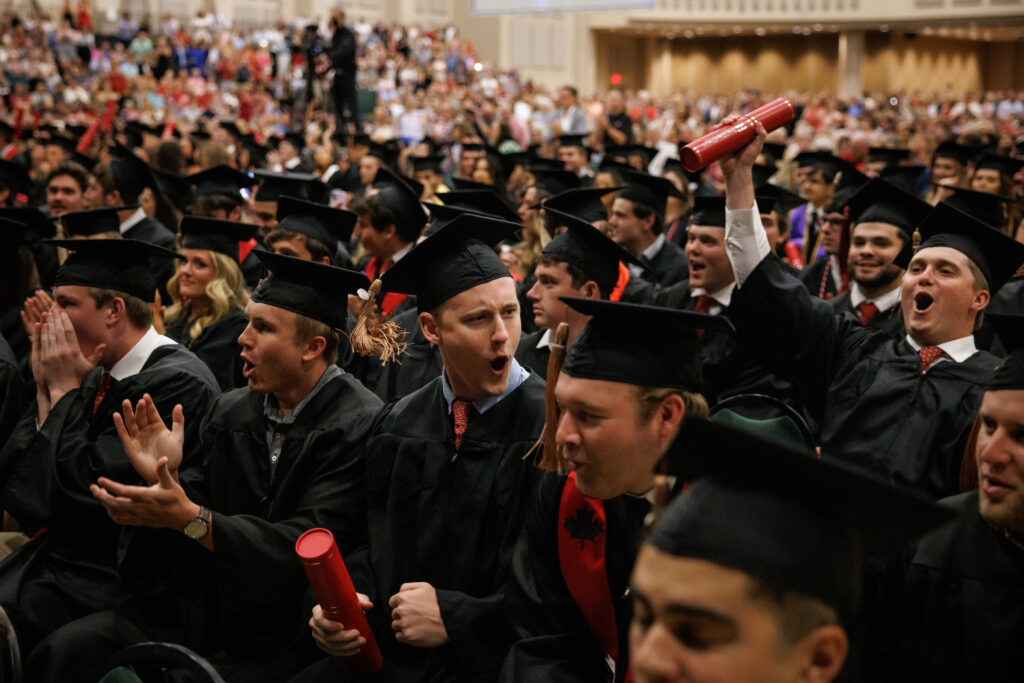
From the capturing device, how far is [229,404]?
3588mm

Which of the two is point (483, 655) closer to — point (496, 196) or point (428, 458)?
point (428, 458)

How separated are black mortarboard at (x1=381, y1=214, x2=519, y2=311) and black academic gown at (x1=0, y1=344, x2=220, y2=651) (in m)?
1.05

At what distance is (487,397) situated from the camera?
10.6 feet

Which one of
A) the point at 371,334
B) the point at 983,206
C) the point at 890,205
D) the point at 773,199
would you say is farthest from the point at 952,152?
the point at 371,334

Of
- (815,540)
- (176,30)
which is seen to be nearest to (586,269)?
(815,540)

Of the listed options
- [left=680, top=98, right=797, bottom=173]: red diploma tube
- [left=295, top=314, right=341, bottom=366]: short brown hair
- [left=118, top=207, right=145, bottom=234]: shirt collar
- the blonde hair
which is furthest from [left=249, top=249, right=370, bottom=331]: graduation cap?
[left=118, top=207, right=145, bottom=234]: shirt collar

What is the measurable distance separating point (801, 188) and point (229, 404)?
6.92 metres

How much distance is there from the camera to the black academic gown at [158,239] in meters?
6.93

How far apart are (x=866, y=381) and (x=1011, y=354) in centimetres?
175

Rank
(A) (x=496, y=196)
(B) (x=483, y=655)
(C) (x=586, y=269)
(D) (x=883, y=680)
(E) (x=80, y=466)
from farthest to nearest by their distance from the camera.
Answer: (A) (x=496, y=196) < (C) (x=586, y=269) < (E) (x=80, y=466) < (B) (x=483, y=655) < (D) (x=883, y=680)

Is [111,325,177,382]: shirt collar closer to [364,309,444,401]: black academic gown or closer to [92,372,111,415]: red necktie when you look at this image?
[92,372,111,415]: red necktie

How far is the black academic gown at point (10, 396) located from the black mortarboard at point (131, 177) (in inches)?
157

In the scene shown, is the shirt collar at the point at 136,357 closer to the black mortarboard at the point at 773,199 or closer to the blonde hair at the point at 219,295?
the blonde hair at the point at 219,295

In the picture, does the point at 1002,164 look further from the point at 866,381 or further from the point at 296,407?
the point at 296,407
